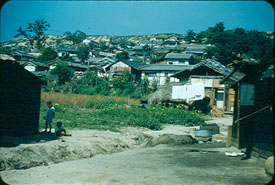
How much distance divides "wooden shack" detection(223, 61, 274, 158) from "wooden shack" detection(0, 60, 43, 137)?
284 inches

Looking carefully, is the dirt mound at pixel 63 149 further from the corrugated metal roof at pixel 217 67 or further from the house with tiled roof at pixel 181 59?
the house with tiled roof at pixel 181 59

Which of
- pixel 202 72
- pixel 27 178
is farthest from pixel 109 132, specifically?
pixel 202 72

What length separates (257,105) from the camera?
674 cm

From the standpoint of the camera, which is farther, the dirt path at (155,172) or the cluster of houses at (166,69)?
the cluster of houses at (166,69)

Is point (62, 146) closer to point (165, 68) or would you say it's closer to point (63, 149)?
point (63, 149)

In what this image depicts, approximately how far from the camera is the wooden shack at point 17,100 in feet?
28.3

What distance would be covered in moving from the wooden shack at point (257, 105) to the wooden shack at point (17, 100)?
7.22m

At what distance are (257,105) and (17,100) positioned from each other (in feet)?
25.9

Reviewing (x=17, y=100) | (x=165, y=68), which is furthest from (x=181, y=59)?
(x=17, y=100)

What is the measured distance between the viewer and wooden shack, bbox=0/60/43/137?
8625 mm

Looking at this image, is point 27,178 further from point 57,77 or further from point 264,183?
point 57,77

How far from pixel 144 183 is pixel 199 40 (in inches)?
1938

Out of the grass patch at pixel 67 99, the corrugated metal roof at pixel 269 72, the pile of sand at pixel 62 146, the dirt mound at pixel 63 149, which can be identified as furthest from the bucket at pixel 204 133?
the grass patch at pixel 67 99

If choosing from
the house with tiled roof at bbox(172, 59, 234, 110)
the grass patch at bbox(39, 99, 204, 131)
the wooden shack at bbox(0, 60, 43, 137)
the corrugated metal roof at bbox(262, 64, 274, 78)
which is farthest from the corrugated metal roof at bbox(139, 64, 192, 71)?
the corrugated metal roof at bbox(262, 64, 274, 78)
